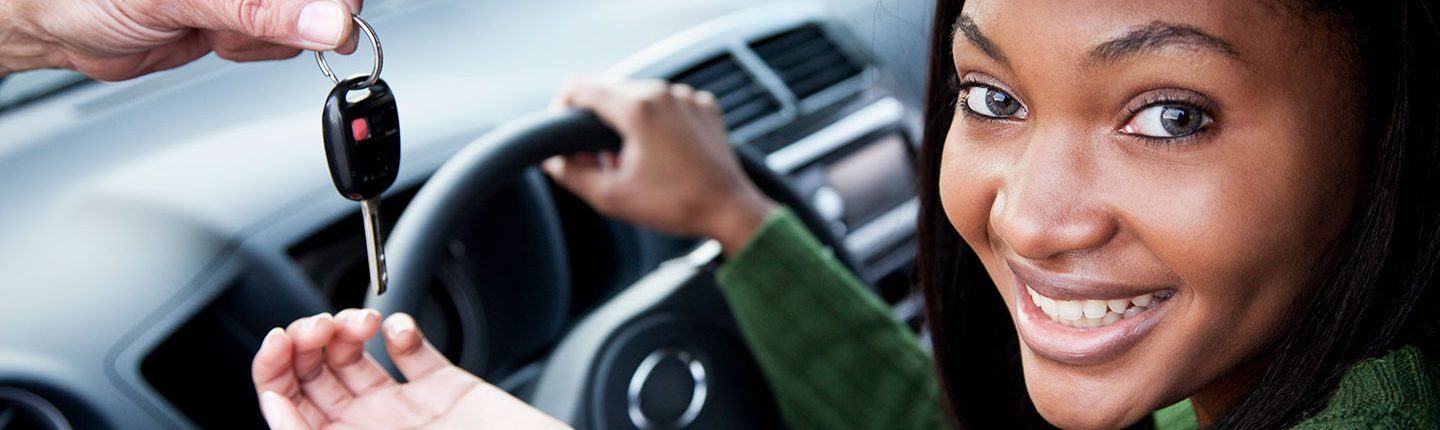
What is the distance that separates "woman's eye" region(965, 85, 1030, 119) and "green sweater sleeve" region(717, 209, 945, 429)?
64 centimetres

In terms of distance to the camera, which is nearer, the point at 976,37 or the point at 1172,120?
the point at 1172,120

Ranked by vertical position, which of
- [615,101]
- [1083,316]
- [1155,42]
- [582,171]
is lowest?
[582,171]

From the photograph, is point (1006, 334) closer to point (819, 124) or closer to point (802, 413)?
point (802, 413)

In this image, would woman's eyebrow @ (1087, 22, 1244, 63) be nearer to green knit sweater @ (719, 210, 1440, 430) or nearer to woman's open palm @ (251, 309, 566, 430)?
woman's open palm @ (251, 309, 566, 430)

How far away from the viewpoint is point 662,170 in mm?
1962

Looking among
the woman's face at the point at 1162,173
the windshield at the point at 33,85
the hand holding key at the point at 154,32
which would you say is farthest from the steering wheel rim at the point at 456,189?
the woman's face at the point at 1162,173

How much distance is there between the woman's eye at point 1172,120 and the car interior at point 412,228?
0.75 m

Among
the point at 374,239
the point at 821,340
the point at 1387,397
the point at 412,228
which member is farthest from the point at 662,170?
the point at 1387,397

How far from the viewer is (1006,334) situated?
182cm

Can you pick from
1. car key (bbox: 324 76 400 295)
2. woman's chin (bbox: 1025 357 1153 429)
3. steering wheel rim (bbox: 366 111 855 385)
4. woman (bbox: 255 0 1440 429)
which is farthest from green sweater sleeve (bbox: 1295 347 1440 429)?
steering wheel rim (bbox: 366 111 855 385)

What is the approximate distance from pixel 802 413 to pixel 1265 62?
3.37 feet

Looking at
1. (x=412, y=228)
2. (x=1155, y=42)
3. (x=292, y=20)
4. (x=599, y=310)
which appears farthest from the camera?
(x=599, y=310)

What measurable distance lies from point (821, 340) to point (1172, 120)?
3.01 feet

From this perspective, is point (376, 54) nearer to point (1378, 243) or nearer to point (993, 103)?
point (993, 103)
